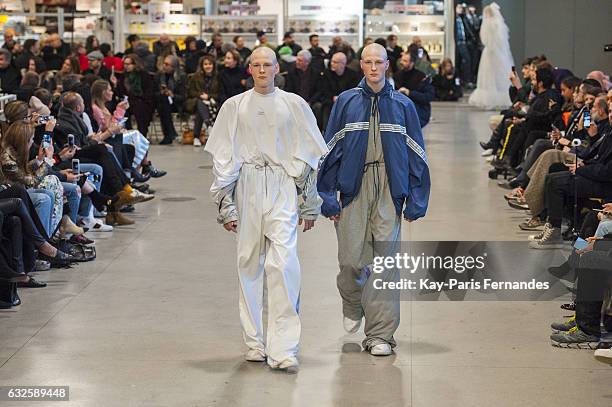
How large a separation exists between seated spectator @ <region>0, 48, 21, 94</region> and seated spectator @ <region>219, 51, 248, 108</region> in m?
2.93

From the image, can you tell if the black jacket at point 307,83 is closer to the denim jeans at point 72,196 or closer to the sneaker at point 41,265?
the denim jeans at point 72,196

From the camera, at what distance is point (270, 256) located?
556cm

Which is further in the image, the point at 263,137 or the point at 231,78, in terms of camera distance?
the point at 231,78

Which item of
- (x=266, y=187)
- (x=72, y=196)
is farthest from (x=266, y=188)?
(x=72, y=196)

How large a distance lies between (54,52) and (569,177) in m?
12.8

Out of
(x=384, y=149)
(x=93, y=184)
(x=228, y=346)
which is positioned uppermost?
(x=384, y=149)

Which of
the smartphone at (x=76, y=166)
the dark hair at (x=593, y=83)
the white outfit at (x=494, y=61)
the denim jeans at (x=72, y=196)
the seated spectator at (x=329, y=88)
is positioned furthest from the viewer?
the white outfit at (x=494, y=61)

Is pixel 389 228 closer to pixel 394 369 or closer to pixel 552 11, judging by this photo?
pixel 394 369

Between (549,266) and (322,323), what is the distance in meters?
2.19

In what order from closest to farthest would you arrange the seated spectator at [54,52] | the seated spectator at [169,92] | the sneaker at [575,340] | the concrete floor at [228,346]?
the concrete floor at [228,346]
the sneaker at [575,340]
the seated spectator at [169,92]
the seated spectator at [54,52]

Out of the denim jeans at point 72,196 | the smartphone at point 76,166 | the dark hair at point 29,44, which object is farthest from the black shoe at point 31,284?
the dark hair at point 29,44

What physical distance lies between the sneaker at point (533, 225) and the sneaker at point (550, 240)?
661 millimetres

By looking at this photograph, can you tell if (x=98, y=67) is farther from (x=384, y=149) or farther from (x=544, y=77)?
(x=384, y=149)

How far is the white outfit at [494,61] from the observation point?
21.2 m
